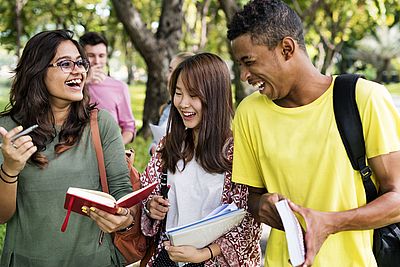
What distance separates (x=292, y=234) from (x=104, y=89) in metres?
3.70

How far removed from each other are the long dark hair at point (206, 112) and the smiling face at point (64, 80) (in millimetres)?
489

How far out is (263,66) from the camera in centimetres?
213

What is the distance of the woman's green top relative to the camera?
2.63 meters

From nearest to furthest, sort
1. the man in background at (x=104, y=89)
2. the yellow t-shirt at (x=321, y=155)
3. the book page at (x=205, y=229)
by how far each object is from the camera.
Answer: the yellow t-shirt at (x=321, y=155) < the book page at (x=205, y=229) < the man in background at (x=104, y=89)

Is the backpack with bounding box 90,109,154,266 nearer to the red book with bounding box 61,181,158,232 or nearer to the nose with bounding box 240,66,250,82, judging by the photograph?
the red book with bounding box 61,181,158,232

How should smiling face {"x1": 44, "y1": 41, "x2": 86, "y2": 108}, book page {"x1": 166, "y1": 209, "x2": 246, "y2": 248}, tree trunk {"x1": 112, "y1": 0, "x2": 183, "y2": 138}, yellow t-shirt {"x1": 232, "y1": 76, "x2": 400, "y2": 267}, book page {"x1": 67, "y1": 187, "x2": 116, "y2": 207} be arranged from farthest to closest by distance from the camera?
tree trunk {"x1": 112, "y1": 0, "x2": 183, "y2": 138}, smiling face {"x1": 44, "y1": 41, "x2": 86, "y2": 108}, book page {"x1": 166, "y1": 209, "x2": 246, "y2": 248}, book page {"x1": 67, "y1": 187, "x2": 116, "y2": 207}, yellow t-shirt {"x1": 232, "y1": 76, "x2": 400, "y2": 267}

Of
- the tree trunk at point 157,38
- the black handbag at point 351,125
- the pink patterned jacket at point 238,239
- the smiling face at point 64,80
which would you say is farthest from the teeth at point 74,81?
the tree trunk at point 157,38

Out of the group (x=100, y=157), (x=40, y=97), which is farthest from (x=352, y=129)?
(x=40, y=97)

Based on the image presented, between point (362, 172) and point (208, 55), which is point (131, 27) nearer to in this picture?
point (208, 55)

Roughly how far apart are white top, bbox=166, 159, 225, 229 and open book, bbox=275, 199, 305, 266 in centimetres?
80

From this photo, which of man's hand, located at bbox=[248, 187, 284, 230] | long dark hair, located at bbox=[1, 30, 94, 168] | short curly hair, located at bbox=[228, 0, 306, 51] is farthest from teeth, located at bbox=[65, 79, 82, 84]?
man's hand, located at bbox=[248, 187, 284, 230]

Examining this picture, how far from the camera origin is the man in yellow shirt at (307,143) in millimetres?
1967

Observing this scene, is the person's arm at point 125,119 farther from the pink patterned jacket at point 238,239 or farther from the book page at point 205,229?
the book page at point 205,229

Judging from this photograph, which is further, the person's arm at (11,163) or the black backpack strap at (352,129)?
the person's arm at (11,163)
